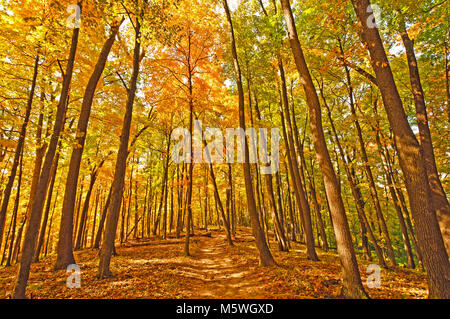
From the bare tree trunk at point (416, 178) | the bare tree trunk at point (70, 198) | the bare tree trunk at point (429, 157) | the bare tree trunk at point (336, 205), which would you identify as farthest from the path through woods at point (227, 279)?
the bare tree trunk at point (429, 157)

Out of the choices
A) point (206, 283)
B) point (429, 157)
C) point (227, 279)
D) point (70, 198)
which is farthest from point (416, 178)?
point (70, 198)

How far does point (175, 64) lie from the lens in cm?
1289

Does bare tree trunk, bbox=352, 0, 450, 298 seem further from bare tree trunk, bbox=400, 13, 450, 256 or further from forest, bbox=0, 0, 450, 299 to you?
bare tree trunk, bbox=400, 13, 450, 256

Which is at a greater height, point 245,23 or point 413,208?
point 245,23

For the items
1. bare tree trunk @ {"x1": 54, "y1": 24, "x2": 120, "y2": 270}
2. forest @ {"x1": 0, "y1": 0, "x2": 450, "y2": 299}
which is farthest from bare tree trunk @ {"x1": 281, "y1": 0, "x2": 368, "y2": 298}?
bare tree trunk @ {"x1": 54, "y1": 24, "x2": 120, "y2": 270}

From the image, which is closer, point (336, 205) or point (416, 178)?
point (416, 178)

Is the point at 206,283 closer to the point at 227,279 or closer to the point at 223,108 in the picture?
the point at 227,279

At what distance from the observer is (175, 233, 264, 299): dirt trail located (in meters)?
6.26

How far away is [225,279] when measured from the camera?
7.95 m

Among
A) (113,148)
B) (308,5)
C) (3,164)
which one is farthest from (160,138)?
(308,5)

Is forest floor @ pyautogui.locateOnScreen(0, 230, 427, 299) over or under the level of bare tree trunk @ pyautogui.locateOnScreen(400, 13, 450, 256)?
under

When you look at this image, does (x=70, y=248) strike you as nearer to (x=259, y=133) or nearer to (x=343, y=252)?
(x=343, y=252)
